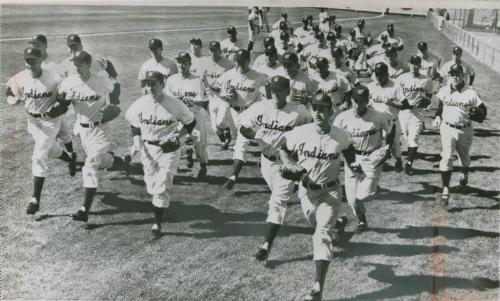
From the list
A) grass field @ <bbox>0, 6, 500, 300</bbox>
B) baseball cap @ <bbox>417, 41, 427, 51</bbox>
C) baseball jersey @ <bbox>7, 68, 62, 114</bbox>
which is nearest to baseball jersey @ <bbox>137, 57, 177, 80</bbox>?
grass field @ <bbox>0, 6, 500, 300</bbox>

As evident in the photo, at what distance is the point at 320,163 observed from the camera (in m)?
5.98

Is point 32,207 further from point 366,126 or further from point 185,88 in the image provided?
point 366,126

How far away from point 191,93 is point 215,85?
2.70 ft

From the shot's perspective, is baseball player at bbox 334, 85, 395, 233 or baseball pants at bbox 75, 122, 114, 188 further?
baseball pants at bbox 75, 122, 114, 188

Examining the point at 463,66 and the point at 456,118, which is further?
the point at 463,66

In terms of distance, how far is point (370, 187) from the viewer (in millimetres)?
7348

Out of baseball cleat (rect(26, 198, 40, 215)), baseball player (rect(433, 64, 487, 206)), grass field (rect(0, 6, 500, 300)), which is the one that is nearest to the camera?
grass field (rect(0, 6, 500, 300))

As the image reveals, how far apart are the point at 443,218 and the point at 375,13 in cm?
4630

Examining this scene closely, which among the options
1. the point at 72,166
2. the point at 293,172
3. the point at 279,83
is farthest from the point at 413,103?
the point at 72,166

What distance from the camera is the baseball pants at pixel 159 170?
23.6 feet

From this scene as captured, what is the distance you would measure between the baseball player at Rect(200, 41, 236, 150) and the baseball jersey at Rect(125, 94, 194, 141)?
3.26m

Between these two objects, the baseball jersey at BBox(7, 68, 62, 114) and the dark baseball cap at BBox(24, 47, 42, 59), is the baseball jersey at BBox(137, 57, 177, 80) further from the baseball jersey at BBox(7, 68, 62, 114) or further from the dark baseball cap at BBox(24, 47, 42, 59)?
the dark baseball cap at BBox(24, 47, 42, 59)

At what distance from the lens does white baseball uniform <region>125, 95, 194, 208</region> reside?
7227 millimetres

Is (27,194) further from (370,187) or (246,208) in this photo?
(370,187)
